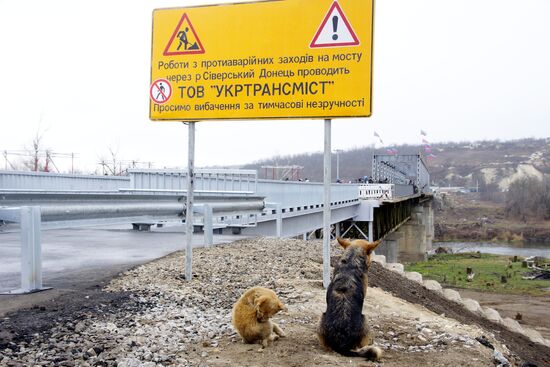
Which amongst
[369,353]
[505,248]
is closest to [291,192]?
[369,353]

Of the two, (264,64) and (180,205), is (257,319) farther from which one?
(180,205)

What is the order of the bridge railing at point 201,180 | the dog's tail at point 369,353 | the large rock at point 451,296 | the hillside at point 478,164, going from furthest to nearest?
the hillside at point 478,164, the bridge railing at point 201,180, the large rock at point 451,296, the dog's tail at point 369,353

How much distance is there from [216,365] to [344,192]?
942 inches

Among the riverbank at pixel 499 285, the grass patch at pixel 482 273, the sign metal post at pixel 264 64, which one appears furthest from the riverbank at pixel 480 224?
the sign metal post at pixel 264 64

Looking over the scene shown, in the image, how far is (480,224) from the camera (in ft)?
312

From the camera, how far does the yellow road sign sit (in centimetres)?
772

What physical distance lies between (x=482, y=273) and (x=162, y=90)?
4174cm

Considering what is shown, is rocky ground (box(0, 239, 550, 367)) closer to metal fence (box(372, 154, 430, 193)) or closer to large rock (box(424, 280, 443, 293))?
large rock (box(424, 280, 443, 293))

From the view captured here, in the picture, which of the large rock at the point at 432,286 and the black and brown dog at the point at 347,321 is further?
the large rock at the point at 432,286

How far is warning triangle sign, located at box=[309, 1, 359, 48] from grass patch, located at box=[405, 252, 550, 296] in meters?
32.3

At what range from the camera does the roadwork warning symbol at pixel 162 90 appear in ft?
27.7

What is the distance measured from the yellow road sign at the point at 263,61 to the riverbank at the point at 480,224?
81.9m

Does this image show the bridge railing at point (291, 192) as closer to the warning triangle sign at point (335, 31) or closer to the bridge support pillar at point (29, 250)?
the warning triangle sign at point (335, 31)

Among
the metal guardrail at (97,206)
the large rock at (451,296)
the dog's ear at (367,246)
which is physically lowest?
the large rock at (451,296)
